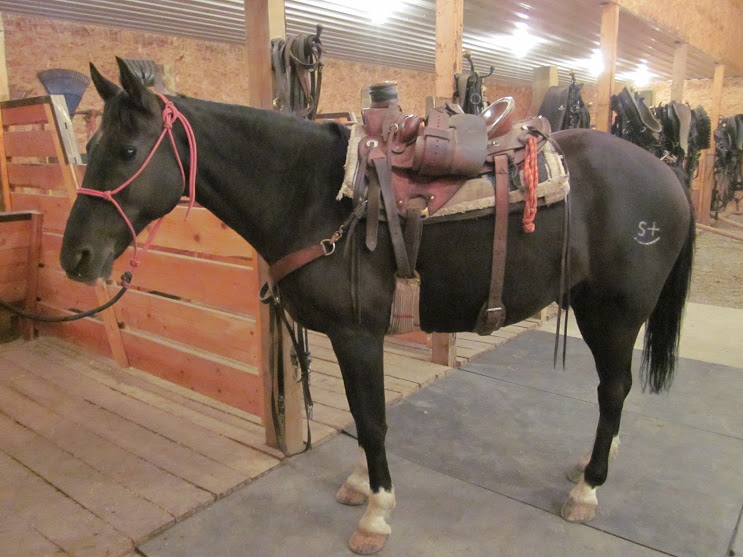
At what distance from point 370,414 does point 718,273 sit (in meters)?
5.62

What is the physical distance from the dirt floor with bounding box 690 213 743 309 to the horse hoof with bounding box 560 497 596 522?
359cm

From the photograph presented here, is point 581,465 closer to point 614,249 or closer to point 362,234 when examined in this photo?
point 614,249

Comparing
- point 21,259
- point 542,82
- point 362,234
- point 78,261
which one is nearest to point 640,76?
point 542,82

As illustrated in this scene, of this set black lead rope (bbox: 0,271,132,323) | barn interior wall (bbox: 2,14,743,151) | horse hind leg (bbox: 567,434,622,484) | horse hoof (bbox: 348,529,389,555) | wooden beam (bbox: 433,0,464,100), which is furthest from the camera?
barn interior wall (bbox: 2,14,743,151)

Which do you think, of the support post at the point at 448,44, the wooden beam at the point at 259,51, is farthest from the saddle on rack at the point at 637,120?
the wooden beam at the point at 259,51

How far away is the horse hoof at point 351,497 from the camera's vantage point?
1944mm

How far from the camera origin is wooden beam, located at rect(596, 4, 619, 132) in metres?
4.22

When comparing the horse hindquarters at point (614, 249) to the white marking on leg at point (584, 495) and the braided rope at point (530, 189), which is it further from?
the braided rope at point (530, 189)

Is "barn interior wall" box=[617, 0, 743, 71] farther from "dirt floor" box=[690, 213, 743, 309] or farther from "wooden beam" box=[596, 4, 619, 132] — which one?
"dirt floor" box=[690, 213, 743, 309]

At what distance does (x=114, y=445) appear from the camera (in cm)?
237

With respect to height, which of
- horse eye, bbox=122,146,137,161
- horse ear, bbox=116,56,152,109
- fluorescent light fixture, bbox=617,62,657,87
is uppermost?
fluorescent light fixture, bbox=617,62,657,87

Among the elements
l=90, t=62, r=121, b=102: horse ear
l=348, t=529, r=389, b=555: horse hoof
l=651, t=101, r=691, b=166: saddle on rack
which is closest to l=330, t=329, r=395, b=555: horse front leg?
l=348, t=529, r=389, b=555: horse hoof

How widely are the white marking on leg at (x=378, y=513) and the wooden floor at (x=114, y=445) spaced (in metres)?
0.61

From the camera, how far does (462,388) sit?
2.96m
